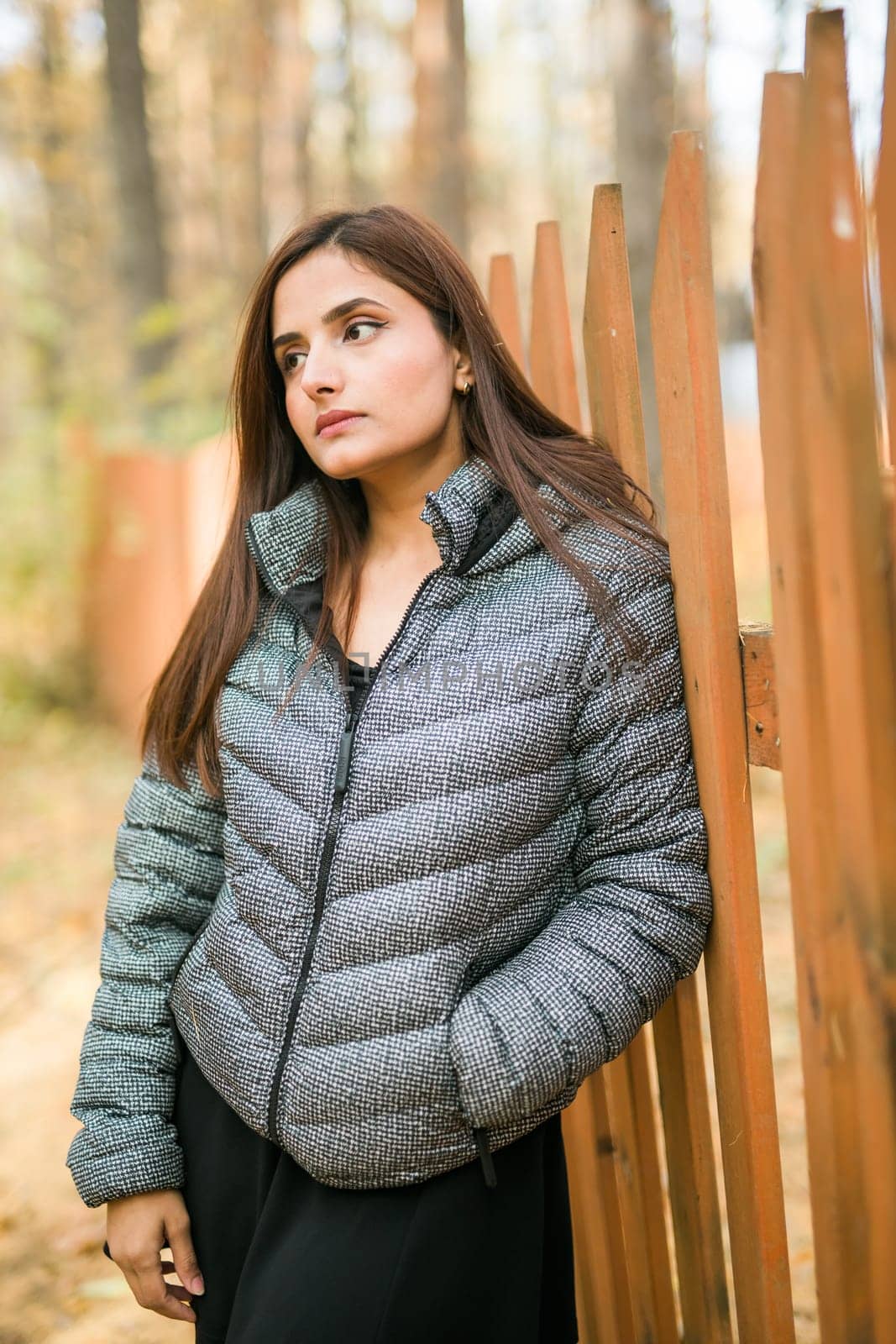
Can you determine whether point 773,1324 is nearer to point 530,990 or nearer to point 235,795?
point 530,990

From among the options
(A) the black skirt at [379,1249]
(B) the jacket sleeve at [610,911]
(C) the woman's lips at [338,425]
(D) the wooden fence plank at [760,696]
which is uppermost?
(C) the woman's lips at [338,425]

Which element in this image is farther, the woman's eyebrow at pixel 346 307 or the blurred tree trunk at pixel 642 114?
the blurred tree trunk at pixel 642 114

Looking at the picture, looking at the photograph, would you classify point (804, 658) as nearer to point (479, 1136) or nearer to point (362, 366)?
point (479, 1136)

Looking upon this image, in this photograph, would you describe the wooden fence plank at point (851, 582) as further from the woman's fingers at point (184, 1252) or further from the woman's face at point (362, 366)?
the woman's fingers at point (184, 1252)

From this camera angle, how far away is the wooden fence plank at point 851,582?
4.04 ft

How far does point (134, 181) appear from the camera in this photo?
12.1 metres

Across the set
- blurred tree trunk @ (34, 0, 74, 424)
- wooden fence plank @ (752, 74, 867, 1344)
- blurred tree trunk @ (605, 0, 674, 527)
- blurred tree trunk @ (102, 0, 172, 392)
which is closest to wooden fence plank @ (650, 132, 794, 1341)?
wooden fence plank @ (752, 74, 867, 1344)

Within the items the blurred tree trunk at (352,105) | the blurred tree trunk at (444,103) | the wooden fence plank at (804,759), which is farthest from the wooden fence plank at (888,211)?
the blurred tree trunk at (352,105)

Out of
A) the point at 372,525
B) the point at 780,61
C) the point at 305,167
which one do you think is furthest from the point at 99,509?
the point at 305,167

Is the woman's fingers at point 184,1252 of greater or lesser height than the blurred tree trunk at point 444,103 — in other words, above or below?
below

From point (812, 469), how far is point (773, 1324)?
1292 millimetres

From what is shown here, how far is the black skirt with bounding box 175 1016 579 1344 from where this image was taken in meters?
1.63

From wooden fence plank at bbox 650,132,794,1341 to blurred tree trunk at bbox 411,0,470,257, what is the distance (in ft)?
38.4

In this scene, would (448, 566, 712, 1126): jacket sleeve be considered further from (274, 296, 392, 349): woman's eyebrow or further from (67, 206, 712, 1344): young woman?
(274, 296, 392, 349): woman's eyebrow
